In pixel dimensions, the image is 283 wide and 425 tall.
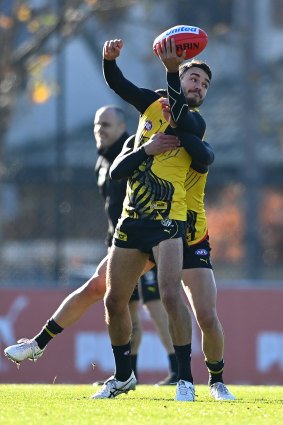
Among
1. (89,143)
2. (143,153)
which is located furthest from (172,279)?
(89,143)

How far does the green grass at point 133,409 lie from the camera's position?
19.3 feet

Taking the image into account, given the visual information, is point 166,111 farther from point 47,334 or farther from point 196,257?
point 47,334

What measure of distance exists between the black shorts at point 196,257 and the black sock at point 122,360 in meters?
0.68

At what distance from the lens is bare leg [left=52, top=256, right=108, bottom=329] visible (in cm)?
779

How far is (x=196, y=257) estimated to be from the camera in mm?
7082

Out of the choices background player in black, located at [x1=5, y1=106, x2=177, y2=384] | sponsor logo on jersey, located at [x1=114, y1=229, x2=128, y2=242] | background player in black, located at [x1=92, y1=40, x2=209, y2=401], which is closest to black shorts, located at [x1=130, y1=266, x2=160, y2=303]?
background player in black, located at [x1=5, y1=106, x2=177, y2=384]

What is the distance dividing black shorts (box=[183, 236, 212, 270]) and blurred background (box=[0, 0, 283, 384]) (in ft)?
23.2

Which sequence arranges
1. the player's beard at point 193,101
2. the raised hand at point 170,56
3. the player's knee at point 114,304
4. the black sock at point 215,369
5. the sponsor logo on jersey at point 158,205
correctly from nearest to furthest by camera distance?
the raised hand at point 170,56, the sponsor logo on jersey at point 158,205, the player's knee at point 114,304, the player's beard at point 193,101, the black sock at point 215,369

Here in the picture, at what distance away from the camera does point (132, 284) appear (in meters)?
6.84

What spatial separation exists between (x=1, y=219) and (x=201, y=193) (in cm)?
979

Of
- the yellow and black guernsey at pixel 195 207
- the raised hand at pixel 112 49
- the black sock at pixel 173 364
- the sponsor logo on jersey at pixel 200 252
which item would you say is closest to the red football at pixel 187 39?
the raised hand at pixel 112 49

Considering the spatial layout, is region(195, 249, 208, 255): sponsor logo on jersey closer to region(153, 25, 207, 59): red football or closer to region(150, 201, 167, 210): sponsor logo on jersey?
region(150, 201, 167, 210): sponsor logo on jersey

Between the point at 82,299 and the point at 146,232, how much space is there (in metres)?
1.31

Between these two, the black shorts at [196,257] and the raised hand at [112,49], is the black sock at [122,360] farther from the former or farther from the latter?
the raised hand at [112,49]
